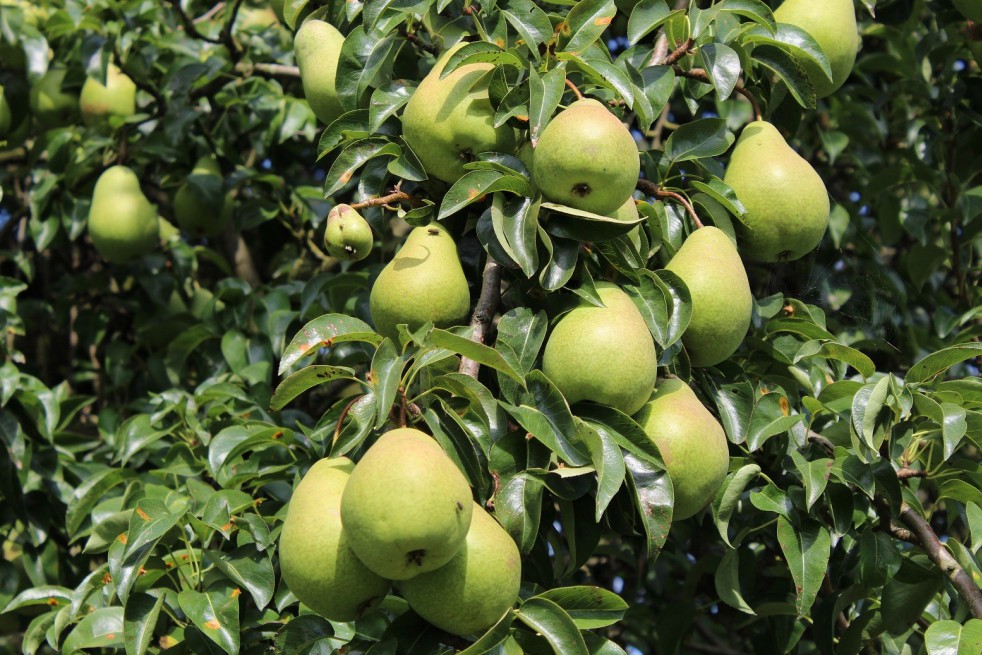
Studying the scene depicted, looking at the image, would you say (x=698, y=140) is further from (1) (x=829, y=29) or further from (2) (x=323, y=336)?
(2) (x=323, y=336)

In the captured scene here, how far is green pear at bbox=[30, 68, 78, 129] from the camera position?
3.34 metres

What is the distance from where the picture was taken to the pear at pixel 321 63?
2090mm

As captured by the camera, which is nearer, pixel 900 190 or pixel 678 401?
pixel 678 401

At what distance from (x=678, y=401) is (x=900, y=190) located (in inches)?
88.3

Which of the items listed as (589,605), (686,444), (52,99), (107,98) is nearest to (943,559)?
(686,444)

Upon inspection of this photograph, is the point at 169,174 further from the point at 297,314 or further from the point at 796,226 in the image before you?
the point at 796,226

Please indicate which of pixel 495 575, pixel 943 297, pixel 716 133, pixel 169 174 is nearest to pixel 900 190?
pixel 943 297

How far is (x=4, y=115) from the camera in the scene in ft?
10.8

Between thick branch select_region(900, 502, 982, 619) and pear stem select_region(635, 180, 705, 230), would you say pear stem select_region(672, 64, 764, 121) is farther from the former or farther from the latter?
thick branch select_region(900, 502, 982, 619)

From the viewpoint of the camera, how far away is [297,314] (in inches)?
102

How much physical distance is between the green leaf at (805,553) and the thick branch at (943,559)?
0.17 m

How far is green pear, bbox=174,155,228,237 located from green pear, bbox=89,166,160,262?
9 centimetres

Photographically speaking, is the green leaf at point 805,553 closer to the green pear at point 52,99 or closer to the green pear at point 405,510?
the green pear at point 405,510

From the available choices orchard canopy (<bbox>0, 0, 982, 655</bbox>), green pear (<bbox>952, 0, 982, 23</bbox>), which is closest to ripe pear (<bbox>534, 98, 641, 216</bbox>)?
orchard canopy (<bbox>0, 0, 982, 655</bbox>)
